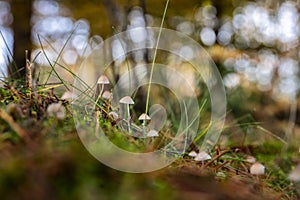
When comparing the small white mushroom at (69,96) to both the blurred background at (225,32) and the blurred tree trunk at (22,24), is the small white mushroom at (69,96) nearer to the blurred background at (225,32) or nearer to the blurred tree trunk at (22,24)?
the blurred background at (225,32)

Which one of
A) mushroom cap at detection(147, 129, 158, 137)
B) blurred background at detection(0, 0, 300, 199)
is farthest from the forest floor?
blurred background at detection(0, 0, 300, 199)

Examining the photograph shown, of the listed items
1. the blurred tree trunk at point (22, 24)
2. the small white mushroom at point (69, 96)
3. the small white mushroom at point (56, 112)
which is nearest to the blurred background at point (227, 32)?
the blurred tree trunk at point (22, 24)

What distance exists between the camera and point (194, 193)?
1.27 feet

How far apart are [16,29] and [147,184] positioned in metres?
3.11

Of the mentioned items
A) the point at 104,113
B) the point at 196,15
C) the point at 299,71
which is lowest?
the point at 299,71

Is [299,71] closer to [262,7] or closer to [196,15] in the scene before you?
[262,7]

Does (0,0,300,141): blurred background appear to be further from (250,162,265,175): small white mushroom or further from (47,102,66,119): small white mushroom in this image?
(47,102,66,119): small white mushroom

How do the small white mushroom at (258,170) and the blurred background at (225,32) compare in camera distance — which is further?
the blurred background at (225,32)

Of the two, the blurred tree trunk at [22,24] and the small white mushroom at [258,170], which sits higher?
the blurred tree trunk at [22,24]

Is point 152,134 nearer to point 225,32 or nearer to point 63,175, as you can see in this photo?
point 63,175

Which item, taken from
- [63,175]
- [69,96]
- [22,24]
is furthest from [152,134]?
[22,24]

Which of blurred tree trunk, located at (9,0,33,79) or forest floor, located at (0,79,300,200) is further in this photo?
blurred tree trunk, located at (9,0,33,79)

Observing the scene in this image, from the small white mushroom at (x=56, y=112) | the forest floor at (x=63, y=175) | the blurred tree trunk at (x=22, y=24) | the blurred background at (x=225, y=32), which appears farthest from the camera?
the blurred tree trunk at (x=22, y=24)

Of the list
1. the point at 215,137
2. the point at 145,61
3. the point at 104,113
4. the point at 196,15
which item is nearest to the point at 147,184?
the point at 104,113
